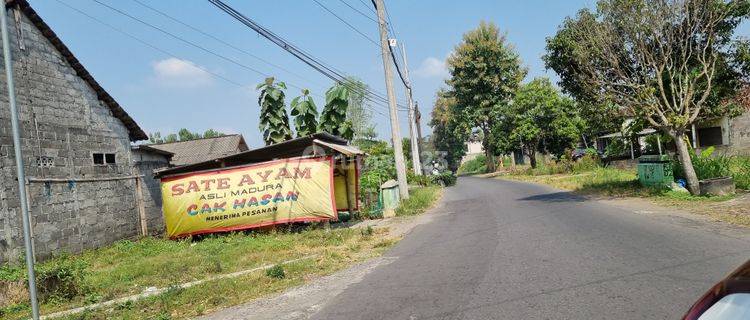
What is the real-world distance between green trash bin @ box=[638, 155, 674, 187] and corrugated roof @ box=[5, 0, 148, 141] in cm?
1698

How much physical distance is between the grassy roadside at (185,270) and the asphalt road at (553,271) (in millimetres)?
1341

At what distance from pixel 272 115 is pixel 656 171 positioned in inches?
612

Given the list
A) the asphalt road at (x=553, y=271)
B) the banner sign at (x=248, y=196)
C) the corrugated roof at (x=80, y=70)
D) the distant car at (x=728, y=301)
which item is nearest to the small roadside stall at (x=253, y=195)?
the banner sign at (x=248, y=196)

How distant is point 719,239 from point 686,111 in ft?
25.1

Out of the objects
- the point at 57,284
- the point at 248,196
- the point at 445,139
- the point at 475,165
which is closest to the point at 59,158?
the point at 248,196

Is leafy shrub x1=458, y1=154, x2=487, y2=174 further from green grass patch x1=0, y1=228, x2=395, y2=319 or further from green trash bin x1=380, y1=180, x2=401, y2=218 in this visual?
green grass patch x1=0, y1=228, x2=395, y2=319

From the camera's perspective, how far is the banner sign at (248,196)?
573 inches

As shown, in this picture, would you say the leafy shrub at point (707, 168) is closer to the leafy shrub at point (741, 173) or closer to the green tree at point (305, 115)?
the leafy shrub at point (741, 173)

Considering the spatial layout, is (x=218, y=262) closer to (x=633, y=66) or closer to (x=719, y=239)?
(x=719, y=239)

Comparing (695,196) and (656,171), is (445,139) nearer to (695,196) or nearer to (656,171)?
(656,171)

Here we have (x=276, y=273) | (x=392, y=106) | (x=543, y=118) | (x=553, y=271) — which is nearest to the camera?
(x=553, y=271)

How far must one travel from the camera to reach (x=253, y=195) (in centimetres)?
1466

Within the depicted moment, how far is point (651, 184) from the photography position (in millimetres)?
17453

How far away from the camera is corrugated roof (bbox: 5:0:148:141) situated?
500 inches
